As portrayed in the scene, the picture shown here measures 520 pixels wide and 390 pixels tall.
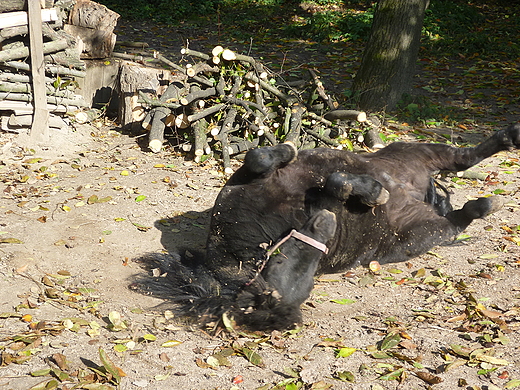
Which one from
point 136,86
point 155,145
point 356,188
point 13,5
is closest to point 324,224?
point 356,188

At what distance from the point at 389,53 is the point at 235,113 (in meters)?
2.98

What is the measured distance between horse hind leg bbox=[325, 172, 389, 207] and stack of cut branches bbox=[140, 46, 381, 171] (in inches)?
113

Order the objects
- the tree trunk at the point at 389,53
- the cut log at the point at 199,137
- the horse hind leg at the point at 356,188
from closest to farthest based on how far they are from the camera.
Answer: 1. the horse hind leg at the point at 356,188
2. the cut log at the point at 199,137
3. the tree trunk at the point at 389,53

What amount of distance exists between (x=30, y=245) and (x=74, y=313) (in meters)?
1.25

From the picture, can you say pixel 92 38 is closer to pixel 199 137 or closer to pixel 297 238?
pixel 199 137

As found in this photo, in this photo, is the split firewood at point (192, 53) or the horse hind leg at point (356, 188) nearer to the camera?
the horse hind leg at point (356, 188)

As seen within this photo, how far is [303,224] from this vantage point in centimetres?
433

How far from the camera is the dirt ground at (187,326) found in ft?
11.0

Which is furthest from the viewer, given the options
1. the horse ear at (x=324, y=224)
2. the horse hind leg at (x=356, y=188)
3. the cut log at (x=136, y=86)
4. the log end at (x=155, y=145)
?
the cut log at (x=136, y=86)

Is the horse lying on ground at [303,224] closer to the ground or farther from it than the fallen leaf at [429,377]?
farther from it

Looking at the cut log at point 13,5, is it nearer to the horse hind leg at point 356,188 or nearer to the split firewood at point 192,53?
the split firewood at point 192,53

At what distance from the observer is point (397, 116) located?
8984 millimetres

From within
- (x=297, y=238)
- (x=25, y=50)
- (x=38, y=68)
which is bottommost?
(x=297, y=238)

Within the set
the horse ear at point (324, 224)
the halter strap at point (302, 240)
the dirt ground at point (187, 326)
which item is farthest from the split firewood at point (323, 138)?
the halter strap at point (302, 240)
